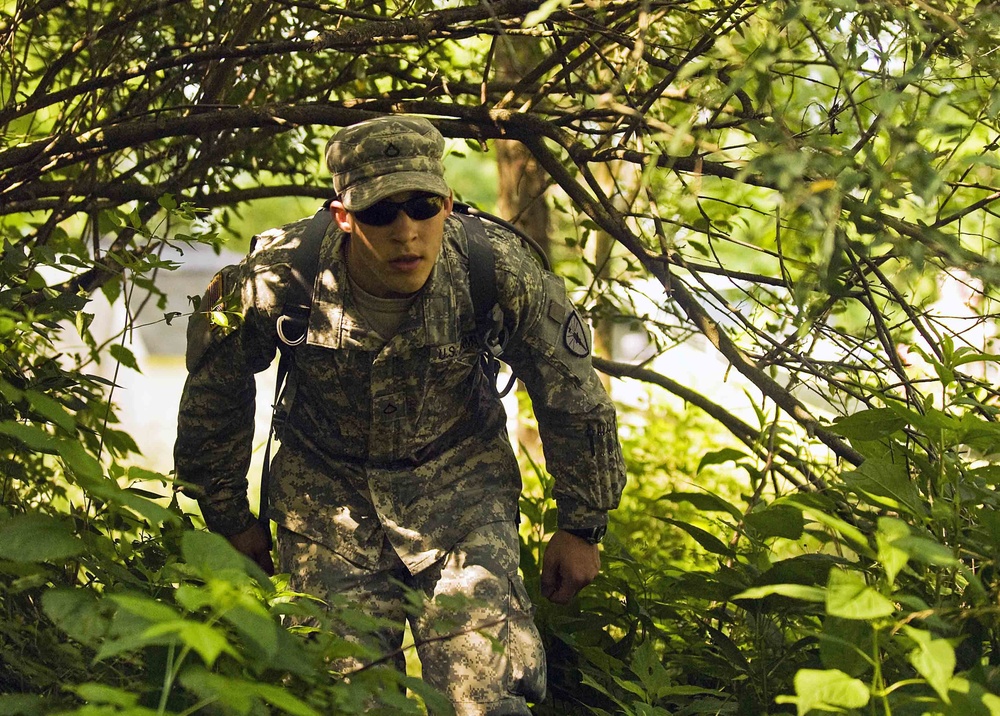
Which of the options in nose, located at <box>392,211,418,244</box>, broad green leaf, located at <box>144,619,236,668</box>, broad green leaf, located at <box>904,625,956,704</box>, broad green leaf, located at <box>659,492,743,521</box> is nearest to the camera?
broad green leaf, located at <box>144,619,236,668</box>

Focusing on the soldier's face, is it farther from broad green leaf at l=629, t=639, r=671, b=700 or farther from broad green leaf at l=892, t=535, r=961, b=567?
broad green leaf at l=892, t=535, r=961, b=567

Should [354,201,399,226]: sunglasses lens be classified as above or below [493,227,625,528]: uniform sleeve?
above

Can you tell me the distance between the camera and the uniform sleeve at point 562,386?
2.87m

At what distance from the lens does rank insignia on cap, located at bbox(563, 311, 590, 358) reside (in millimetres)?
2928

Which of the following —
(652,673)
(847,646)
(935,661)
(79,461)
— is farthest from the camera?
(652,673)

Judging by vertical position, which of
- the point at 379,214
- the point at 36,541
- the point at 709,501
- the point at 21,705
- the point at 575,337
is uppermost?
the point at 379,214

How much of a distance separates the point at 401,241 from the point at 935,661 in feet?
5.11

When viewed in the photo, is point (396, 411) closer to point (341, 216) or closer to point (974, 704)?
point (341, 216)

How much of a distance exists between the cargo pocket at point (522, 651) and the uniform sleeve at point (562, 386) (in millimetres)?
291

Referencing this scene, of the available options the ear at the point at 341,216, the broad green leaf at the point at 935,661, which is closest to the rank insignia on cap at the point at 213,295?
the ear at the point at 341,216

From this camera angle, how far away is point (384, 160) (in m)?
2.73

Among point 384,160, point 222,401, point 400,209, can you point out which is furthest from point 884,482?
point 222,401

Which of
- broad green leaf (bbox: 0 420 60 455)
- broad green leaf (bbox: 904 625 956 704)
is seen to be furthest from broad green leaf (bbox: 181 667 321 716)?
broad green leaf (bbox: 904 625 956 704)

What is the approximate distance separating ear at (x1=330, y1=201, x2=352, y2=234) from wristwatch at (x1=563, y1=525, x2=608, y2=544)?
101cm
